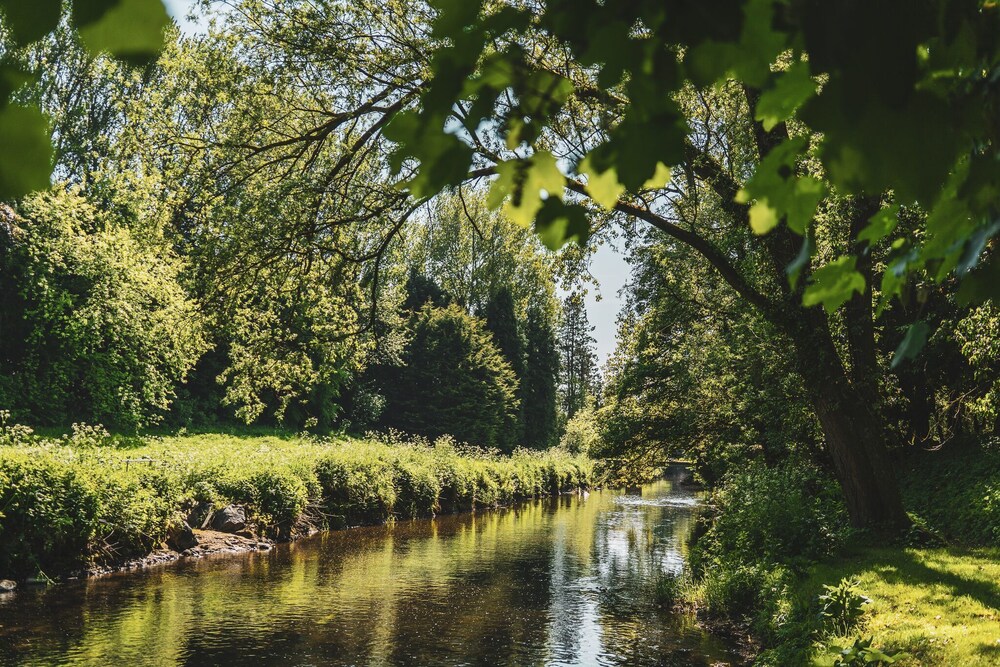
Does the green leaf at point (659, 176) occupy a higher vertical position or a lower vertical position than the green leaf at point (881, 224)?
lower

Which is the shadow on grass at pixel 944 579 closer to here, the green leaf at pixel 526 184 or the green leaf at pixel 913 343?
the green leaf at pixel 913 343

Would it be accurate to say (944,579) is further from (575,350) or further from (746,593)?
(575,350)

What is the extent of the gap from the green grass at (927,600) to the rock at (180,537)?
12.1m

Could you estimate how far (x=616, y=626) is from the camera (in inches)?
441

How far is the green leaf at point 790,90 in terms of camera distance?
1440 mm

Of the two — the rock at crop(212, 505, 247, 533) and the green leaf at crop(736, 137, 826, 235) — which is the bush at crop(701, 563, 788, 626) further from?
the rock at crop(212, 505, 247, 533)

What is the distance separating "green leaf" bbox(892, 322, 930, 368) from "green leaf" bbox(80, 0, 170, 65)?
4.89ft

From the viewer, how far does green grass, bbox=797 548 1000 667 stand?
6094 millimetres

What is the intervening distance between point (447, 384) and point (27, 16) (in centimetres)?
4873

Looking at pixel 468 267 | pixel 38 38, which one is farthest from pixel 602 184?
pixel 468 267

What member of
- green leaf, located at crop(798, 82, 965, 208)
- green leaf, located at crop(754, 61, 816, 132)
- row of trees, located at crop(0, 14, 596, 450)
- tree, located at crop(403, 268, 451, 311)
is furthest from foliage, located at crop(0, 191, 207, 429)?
tree, located at crop(403, 268, 451, 311)

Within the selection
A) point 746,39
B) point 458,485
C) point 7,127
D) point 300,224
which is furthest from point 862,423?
point 458,485

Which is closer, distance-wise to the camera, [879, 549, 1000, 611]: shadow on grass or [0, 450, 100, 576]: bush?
[879, 549, 1000, 611]: shadow on grass

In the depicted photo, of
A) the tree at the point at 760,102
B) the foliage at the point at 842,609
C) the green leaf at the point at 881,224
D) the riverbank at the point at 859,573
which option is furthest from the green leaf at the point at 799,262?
the foliage at the point at 842,609
